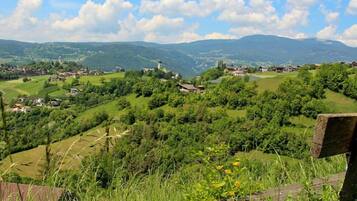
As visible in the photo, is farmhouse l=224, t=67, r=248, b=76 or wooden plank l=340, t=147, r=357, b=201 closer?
wooden plank l=340, t=147, r=357, b=201

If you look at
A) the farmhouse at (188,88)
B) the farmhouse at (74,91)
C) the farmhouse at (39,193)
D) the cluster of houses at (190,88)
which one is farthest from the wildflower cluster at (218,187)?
the farmhouse at (74,91)

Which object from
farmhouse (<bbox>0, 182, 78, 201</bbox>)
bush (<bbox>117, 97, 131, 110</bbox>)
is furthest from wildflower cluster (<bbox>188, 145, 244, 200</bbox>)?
bush (<bbox>117, 97, 131, 110</bbox>)

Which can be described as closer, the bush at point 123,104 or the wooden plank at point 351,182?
the wooden plank at point 351,182

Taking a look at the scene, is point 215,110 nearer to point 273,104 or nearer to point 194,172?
point 273,104

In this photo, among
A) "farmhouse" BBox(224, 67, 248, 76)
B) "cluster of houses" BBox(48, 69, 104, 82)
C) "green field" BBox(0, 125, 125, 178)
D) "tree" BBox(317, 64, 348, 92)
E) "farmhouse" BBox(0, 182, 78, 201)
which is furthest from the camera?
"cluster of houses" BBox(48, 69, 104, 82)

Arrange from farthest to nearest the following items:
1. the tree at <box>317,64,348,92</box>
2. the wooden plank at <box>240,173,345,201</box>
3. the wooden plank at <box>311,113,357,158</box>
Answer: the tree at <box>317,64,348,92</box> < the wooden plank at <box>240,173,345,201</box> < the wooden plank at <box>311,113,357,158</box>

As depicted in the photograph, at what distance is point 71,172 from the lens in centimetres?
288

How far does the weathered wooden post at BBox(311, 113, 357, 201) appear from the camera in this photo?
2.07m

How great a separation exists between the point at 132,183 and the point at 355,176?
1.79 m

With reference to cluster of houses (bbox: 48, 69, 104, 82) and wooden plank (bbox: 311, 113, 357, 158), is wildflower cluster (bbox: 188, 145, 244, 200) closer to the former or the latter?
wooden plank (bbox: 311, 113, 357, 158)

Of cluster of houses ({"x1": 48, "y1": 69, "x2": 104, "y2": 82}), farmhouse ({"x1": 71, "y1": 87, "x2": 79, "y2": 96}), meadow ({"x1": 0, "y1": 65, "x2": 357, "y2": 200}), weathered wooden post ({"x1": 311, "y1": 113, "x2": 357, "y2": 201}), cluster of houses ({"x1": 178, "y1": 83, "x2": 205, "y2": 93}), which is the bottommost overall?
cluster of houses ({"x1": 48, "y1": 69, "x2": 104, "y2": 82})

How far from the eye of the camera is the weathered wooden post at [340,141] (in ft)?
6.79

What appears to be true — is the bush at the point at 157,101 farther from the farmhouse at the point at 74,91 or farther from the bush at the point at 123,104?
the farmhouse at the point at 74,91

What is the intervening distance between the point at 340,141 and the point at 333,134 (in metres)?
0.09
